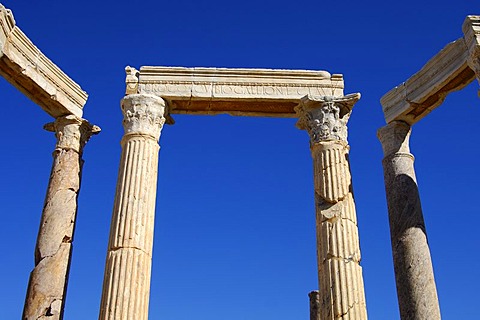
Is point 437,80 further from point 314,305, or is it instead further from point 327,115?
point 314,305

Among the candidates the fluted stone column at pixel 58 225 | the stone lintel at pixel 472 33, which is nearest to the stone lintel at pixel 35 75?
the fluted stone column at pixel 58 225

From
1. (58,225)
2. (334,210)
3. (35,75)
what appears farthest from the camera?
(58,225)

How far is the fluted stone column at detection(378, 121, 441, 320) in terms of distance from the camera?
61.8ft

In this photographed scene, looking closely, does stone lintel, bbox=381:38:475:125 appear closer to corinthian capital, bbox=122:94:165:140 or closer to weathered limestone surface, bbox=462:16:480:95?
weathered limestone surface, bbox=462:16:480:95

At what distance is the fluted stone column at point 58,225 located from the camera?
58.4 ft

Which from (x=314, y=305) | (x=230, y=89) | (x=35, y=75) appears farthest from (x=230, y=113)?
(x=314, y=305)

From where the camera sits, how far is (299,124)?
65.7 ft

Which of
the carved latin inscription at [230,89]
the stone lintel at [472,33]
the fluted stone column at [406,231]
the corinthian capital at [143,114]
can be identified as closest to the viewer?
the stone lintel at [472,33]

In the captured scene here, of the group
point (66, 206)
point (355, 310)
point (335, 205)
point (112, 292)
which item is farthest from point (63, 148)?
point (355, 310)

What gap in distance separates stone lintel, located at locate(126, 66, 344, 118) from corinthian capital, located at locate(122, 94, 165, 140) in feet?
1.62

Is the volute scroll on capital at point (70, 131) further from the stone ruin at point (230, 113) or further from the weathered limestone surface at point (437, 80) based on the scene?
the weathered limestone surface at point (437, 80)

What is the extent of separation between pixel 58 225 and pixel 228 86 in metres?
7.35

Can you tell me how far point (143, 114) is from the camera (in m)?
18.4

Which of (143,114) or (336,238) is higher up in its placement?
(143,114)
